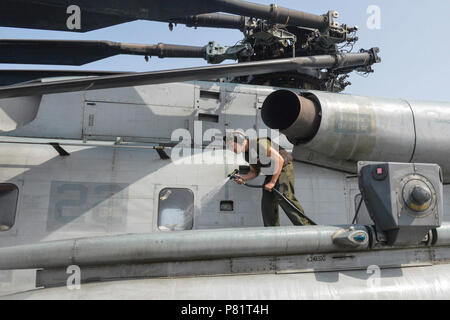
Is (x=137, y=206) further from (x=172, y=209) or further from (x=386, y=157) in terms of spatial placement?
(x=386, y=157)

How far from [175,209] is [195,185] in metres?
0.44

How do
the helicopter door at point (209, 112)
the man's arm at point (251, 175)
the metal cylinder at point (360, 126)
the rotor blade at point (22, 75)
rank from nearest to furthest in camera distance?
the man's arm at point (251, 175) → the metal cylinder at point (360, 126) → the helicopter door at point (209, 112) → the rotor blade at point (22, 75)

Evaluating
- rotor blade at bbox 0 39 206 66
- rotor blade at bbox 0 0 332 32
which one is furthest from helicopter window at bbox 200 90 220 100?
rotor blade at bbox 0 39 206 66

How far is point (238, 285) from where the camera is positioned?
3.77m

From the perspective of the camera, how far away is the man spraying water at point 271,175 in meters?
4.70

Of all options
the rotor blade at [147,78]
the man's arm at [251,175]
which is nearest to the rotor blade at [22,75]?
the rotor blade at [147,78]

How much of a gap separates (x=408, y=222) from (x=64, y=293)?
375cm

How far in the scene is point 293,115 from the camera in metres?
5.13

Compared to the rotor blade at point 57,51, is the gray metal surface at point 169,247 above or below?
below

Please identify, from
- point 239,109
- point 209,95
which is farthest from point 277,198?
point 209,95

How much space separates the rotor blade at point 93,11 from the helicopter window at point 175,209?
2.97m

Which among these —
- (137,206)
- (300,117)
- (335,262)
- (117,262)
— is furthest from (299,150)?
(117,262)

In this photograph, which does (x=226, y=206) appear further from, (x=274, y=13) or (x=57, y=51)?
(x=57, y=51)

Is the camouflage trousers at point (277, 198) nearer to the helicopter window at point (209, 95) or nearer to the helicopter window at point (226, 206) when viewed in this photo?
the helicopter window at point (226, 206)
